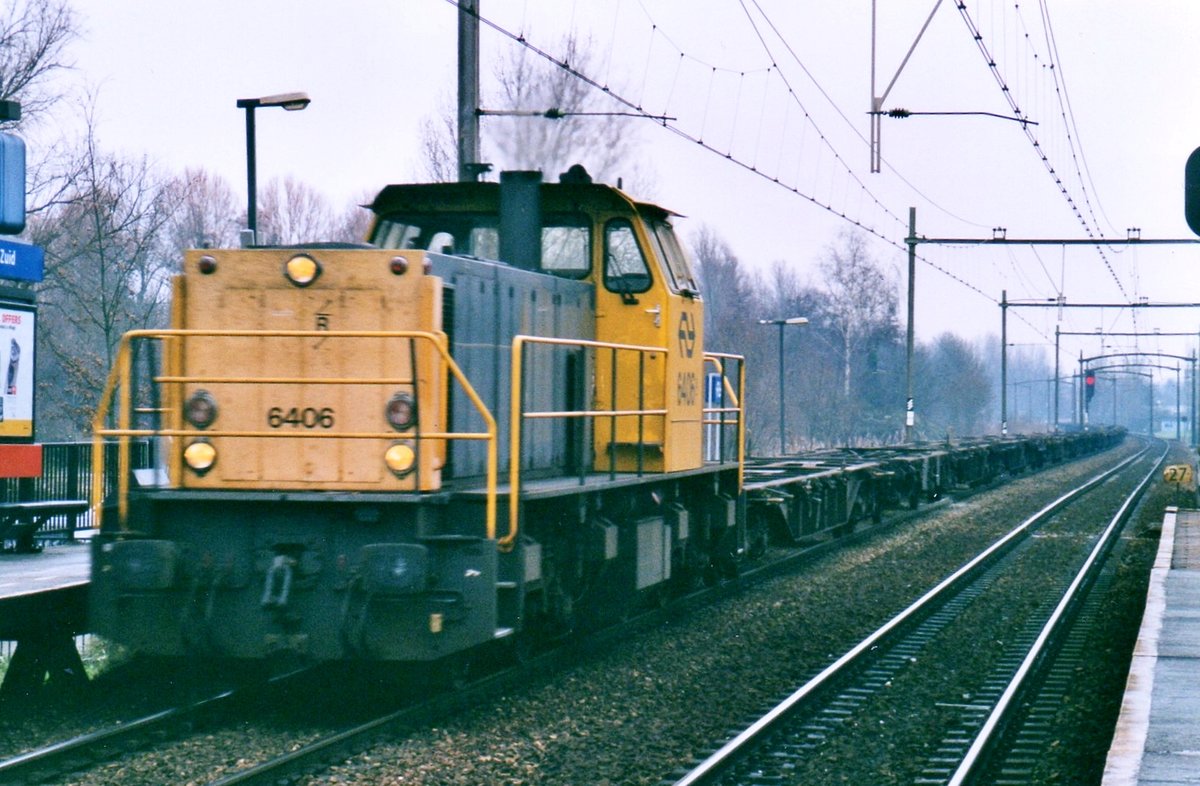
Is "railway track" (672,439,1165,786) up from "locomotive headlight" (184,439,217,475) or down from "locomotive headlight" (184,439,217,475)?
down

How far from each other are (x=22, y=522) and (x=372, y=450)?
6476 millimetres

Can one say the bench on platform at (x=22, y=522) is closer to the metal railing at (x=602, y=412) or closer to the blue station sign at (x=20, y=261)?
the blue station sign at (x=20, y=261)

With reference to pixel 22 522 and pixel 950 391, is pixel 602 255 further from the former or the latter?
pixel 950 391

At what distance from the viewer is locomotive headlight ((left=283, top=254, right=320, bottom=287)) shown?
8164mm

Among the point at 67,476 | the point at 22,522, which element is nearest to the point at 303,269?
the point at 22,522

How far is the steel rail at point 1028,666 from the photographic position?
7141mm

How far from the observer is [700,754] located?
7.35 m

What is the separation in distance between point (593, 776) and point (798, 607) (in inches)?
244

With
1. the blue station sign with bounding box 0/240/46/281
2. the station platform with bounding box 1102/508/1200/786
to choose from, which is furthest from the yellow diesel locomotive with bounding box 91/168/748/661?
the blue station sign with bounding box 0/240/46/281

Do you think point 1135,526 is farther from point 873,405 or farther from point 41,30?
point 873,405

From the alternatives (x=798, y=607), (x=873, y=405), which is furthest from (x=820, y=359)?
(x=798, y=607)

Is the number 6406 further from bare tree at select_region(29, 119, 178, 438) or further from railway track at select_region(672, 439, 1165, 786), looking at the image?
bare tree at select_region(29, 119, 178, 438)

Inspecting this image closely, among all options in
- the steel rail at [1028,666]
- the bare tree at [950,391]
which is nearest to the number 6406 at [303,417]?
the steel rail at [1028,666]

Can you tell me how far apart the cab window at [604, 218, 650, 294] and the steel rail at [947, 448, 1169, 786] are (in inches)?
148
